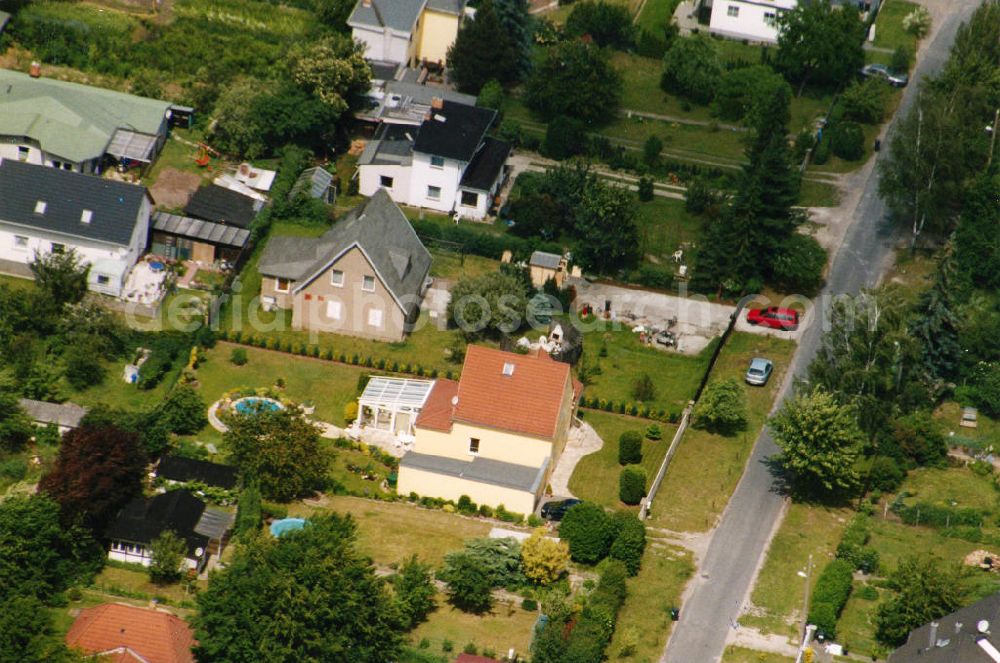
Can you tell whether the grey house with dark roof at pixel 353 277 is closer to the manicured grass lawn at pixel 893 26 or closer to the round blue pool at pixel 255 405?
the round blue pool at pixel 255 405

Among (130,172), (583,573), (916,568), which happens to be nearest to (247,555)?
(583,573)

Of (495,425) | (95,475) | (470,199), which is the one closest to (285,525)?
(95,475)

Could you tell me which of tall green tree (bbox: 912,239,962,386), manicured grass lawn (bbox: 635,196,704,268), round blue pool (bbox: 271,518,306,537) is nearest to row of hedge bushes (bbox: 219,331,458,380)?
round blue pool (bbox: 271,518,306,537)

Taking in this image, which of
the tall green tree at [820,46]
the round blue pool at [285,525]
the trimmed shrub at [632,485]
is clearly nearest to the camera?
the round blue pool at [285,525]

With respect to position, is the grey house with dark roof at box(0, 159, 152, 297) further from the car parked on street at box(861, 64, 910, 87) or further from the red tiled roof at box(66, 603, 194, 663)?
the car parked on street at box(861, 64, 910, 87)

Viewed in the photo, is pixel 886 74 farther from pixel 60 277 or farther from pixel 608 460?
pixel 60 277

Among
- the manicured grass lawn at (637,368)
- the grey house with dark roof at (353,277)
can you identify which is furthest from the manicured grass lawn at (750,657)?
the grey house with dark roof at (353,277)
